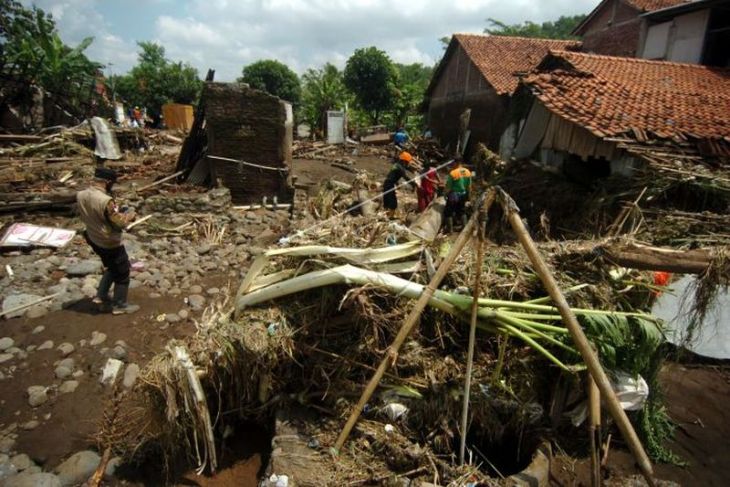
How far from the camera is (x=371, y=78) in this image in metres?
27.8

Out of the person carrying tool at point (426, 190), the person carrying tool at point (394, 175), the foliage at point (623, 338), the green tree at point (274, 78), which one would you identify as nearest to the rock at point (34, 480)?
the foliage at point (623, 338)

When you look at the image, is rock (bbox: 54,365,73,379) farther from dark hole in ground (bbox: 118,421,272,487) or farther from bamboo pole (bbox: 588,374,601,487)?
bamboo pole (bbox: 588,374,601,487)

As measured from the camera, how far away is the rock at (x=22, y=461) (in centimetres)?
336

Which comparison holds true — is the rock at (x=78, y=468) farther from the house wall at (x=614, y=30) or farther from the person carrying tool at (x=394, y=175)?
the house wall at (x=614, y=30)

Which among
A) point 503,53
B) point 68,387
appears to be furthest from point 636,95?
point 68,387

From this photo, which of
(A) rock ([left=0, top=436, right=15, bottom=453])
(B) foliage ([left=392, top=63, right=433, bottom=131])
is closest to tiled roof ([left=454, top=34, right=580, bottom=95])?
(B) foliage ([left=392, top=63, right=433, bottom=131])

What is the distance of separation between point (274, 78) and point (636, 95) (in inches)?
1103

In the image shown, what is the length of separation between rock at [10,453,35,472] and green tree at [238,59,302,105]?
32.2 m

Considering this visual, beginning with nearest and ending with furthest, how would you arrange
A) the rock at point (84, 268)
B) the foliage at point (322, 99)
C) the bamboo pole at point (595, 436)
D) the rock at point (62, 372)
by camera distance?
the bamboo pole at point (595, 436) < the rock at point (62, 372) < the rock at point (84, 268) < the foliage at point (322, 99)

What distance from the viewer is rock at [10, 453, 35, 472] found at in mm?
3355

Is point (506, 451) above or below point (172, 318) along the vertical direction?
below

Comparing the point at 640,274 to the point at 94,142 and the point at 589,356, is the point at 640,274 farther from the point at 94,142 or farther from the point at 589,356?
the point at 94,142

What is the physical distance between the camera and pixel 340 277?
3072 mm

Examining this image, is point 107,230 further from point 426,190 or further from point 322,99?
point 322,99
